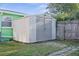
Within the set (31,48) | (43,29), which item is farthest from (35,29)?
(31,48)

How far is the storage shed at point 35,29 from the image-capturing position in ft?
29.8

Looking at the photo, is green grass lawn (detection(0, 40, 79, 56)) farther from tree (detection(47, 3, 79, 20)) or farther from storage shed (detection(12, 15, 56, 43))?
tree (detection(47, 3, 79, 20))

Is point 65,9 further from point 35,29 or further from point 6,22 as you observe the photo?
point 6,22

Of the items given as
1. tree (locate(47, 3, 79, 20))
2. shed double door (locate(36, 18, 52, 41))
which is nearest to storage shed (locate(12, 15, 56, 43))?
shed double door (locate(36, 18, 52, 41))

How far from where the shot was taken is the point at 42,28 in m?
9.09

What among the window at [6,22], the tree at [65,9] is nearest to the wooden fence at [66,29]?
the tree at [65,9]

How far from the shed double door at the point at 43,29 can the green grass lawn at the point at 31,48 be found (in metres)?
0.07

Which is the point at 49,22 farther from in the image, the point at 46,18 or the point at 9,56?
the point at 9,56

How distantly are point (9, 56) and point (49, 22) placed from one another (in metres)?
0.71

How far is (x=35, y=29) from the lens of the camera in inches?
358

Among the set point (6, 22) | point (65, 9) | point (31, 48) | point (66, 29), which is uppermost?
point (65, 9)

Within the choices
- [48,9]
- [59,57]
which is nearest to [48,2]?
[48,9]

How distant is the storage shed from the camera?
29.8 ft

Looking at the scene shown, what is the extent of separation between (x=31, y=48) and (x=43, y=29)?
0.30 m
